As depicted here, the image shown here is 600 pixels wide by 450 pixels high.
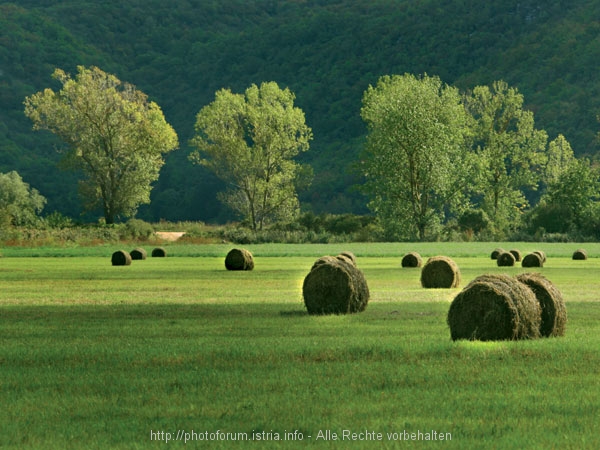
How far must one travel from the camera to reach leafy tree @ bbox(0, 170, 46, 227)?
85.8 meters

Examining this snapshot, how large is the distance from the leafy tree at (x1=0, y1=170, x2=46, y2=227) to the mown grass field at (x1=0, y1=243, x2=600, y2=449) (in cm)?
6263

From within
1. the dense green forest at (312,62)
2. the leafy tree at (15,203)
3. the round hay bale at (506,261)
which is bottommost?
the round hay bale at (506,261)

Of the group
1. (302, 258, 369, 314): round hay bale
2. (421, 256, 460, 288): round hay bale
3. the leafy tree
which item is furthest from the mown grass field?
the leafy tree

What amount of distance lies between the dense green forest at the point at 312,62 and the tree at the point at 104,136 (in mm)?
42317

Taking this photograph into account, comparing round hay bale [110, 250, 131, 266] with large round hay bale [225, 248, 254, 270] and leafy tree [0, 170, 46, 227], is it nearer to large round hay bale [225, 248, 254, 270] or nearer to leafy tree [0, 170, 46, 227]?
large round hay bale [225, 248, 254, 270]

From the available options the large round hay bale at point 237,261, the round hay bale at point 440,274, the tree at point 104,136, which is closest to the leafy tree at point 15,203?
the tree at point 104,136

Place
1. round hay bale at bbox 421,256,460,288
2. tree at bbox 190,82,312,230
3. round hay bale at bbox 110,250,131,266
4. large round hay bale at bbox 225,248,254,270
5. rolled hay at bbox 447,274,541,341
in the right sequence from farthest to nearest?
1. tree at bbox 190,82,312,230
2. round hay bale at bbox 110,250,131,266
3. large round hay bale at bbox 225,248,254,270
4. round hay bale at bbox 421,256,460,288
5. rolled hay at bbox 447,274,541,341

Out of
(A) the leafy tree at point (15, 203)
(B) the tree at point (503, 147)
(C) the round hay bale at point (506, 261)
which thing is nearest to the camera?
(C) the round hay bale at point (506, 261)

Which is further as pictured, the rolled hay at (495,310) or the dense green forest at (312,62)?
the dense green forest at (312,62)

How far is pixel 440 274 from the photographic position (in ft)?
105

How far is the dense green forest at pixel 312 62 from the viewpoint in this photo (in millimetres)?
141000

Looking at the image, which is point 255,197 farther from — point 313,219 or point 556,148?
point 556,148

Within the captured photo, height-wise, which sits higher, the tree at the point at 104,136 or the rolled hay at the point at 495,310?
the tree at the point at 104,136

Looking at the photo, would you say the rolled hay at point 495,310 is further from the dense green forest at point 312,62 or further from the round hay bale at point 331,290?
the dense green forest at point 312,62
